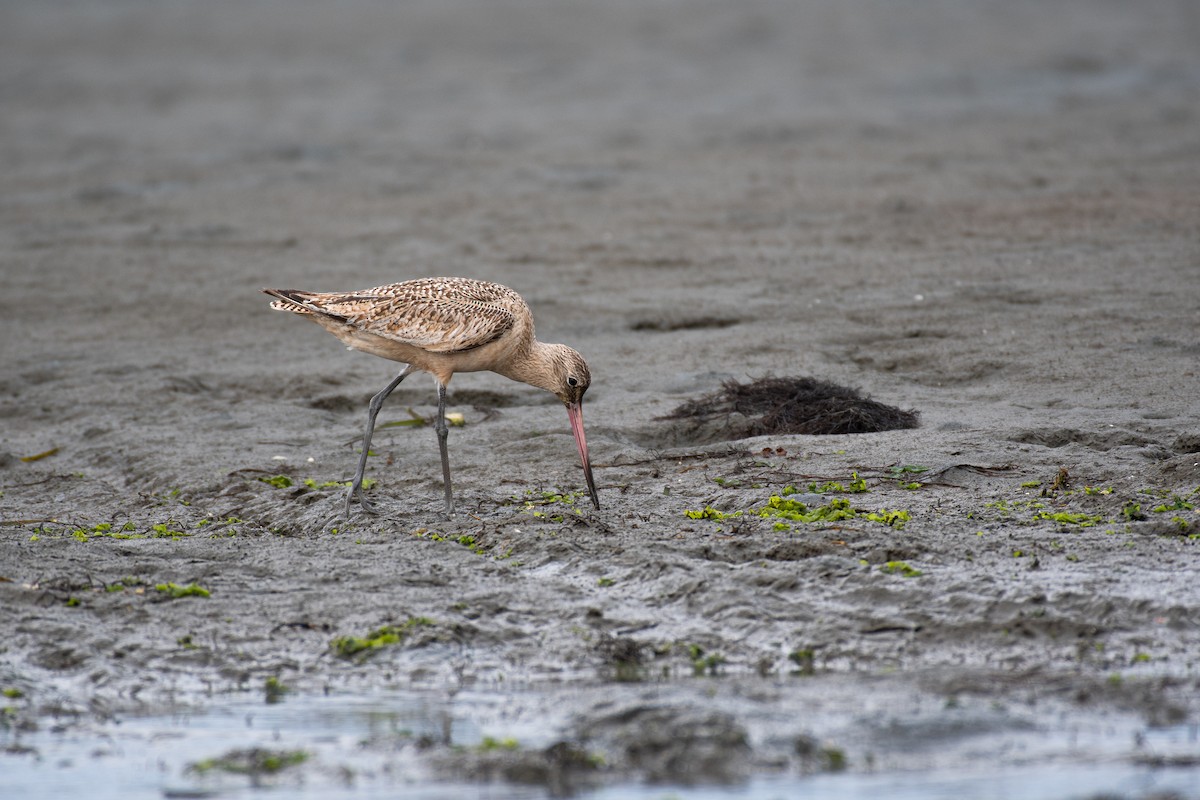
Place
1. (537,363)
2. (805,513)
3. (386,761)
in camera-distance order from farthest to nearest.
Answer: (537,363) < (805,513) < (386,761)

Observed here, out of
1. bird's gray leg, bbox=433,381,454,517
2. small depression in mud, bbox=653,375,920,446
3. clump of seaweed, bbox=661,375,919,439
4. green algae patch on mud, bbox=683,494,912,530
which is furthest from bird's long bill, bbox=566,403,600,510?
clump of seaweed, bbox=661,375,919,439

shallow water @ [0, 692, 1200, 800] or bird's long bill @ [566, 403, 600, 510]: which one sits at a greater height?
bird's long bill @ [566, 403, 600, 510]

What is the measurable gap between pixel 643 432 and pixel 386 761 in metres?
3.78

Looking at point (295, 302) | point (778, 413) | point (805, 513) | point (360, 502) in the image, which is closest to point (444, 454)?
point (360, 502)

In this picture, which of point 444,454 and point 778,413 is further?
point 778,413

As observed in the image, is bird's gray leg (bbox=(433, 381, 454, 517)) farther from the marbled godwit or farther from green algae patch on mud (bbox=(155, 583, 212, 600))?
green algae patch on mud (bbox=(155, 583, 212, 600))

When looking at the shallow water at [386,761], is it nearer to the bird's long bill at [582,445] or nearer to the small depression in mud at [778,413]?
the bird's long bill at [582,445]

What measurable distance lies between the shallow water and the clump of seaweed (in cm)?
335

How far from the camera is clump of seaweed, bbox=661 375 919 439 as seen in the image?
788 centimetres

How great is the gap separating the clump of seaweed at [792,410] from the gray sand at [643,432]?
0.27m

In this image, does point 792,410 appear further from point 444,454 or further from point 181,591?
point 181,591

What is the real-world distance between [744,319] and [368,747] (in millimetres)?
6063

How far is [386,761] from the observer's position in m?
4.61

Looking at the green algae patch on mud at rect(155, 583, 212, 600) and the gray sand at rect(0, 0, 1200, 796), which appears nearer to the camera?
the gray sand at rect(0, 0, 1200, 796)
